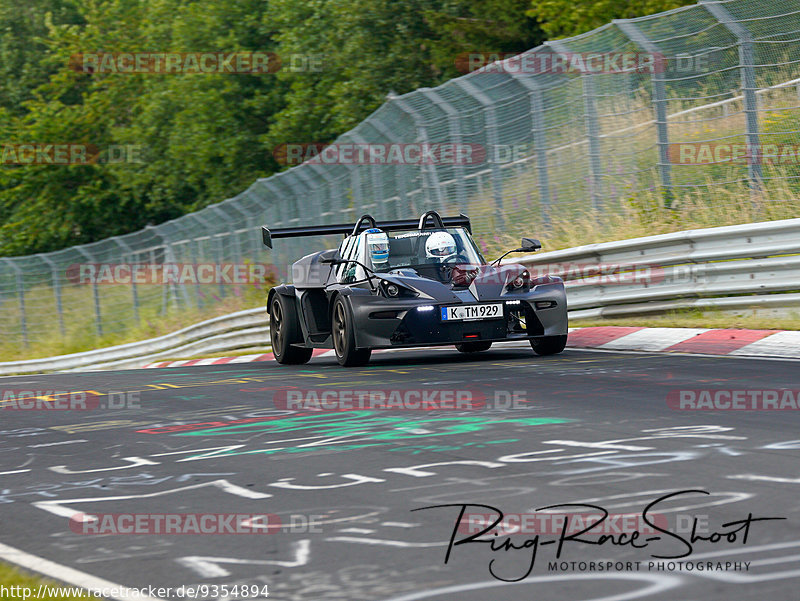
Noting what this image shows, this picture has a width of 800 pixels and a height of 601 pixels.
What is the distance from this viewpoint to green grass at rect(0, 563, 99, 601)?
12.8 ft

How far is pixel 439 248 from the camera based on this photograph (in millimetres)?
12109

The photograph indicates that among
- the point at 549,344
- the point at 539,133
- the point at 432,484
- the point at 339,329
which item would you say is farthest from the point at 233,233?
the point at 432,484

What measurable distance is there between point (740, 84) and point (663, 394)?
6.71 m

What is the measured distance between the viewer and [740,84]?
44.7ft

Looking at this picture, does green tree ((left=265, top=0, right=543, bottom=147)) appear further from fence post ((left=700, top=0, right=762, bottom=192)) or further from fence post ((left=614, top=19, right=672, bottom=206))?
fence post ((left=700, top=0, right=762, bottom=192))

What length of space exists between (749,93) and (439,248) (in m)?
4.04

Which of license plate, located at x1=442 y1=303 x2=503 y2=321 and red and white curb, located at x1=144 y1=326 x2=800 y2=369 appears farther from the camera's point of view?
license plate, located at x1=442 y1=303 x2=503 y2=321

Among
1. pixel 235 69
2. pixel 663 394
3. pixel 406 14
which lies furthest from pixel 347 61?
pixel 663 394

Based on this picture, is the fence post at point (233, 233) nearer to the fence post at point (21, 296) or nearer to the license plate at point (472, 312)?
the fence post at point (21, 296)

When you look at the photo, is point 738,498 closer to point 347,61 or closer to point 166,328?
point 166,328

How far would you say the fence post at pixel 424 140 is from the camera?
18.4 meters

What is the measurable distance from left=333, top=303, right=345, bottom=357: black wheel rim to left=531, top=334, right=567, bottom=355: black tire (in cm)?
181

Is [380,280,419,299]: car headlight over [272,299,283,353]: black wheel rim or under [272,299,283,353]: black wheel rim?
over

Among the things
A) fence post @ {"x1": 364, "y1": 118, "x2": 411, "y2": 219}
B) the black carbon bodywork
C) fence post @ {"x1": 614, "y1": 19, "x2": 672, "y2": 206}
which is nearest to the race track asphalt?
the black carbon bodywork
